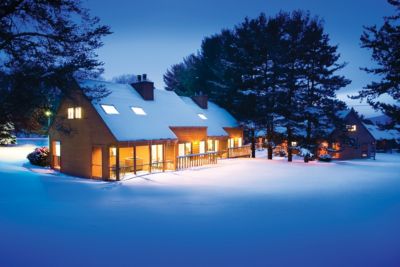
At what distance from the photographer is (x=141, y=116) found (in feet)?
73.4

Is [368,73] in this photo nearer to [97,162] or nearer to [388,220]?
[388,220]

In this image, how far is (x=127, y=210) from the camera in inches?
430

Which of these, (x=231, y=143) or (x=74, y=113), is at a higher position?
(x=74, y=113)

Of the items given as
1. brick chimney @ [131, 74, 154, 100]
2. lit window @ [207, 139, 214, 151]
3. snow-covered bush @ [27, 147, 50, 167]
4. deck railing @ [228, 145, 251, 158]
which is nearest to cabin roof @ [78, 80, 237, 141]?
brick chimney @ [131, 74, 154, 100]

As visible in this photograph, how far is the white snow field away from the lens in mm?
6891

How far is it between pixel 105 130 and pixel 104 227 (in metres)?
11.1

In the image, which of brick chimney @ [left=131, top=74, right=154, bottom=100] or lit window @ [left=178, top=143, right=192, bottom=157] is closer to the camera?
brick chimney @ [left=131, top=74, right=154, bottom=100]

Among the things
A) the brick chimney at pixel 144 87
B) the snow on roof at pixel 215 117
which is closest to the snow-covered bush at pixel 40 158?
the brick chimney at pixel 144 87

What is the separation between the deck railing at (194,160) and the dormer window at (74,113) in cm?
799

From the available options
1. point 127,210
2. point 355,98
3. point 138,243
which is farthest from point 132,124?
point 355,98

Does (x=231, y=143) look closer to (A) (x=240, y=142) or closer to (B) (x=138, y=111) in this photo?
(A) (x=240, y=142)

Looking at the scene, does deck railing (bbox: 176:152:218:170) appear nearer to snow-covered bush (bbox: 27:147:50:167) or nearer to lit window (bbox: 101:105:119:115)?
lit window (bbox: 101:105:119:115)

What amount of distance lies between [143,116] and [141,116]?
210 mm

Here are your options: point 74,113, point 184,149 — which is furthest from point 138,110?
point 184,149
